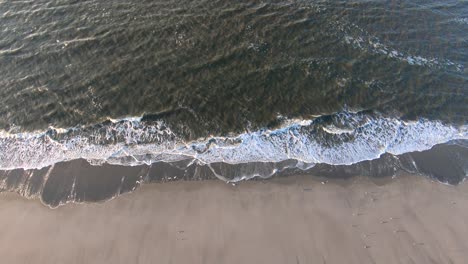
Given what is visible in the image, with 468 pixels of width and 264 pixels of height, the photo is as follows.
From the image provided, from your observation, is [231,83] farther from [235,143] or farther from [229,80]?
[235,143]

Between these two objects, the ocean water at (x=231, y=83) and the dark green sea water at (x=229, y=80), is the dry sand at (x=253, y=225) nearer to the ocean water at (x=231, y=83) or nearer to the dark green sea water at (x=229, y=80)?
the ocean water at (x=231, y=83)

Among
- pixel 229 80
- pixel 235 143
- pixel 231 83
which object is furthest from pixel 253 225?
pixel 229 80

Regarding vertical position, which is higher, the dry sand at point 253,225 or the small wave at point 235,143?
the small wave at point 235,143

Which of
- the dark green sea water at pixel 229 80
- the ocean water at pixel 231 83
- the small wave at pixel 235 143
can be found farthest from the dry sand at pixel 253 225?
the dark green sea water at pixel 229 80

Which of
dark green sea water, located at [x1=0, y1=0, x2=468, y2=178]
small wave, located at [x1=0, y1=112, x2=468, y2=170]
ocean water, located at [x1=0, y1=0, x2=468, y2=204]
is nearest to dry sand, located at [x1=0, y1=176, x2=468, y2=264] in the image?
ocean water, located at [x1=0, y1=0, x2=468, y2=204]

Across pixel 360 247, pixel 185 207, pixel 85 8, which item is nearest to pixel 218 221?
pixel 185 207

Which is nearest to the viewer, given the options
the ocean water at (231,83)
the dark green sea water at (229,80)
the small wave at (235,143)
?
the small wave at (235,143)

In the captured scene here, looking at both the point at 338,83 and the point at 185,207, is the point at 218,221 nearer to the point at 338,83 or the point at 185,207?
the point at 185,207
